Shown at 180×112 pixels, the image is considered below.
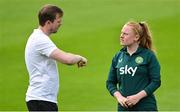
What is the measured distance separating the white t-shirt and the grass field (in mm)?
4680

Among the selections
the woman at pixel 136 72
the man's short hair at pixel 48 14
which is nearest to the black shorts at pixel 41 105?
the woman at pixel 136 72

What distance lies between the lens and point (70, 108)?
1280 centimetres

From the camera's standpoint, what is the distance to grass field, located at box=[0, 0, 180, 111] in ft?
44.5

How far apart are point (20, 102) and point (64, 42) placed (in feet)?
16.6

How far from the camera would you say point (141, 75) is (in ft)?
26.1

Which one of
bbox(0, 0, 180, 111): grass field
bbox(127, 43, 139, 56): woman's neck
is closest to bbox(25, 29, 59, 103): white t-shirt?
bbox(127, 43, 139, 56): woman's neck

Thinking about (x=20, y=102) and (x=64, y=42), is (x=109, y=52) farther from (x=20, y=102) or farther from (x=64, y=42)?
(x=20, y=102)

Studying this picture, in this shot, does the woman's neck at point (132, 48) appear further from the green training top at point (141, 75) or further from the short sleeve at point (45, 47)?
the short sleeve at point (45, 47)

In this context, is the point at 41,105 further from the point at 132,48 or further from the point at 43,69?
the point at 132,48

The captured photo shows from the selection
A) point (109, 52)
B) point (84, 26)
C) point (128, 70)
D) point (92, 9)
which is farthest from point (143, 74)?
point (92, 9)

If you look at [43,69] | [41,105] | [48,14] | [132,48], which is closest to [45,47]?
[43,69]

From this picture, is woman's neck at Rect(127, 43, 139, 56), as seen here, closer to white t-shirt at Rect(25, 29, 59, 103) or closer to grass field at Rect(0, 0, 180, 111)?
white t-shirt at Rect(25, 29, 59, 103)

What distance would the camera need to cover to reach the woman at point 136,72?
7930mm

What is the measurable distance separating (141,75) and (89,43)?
33.5 ft
